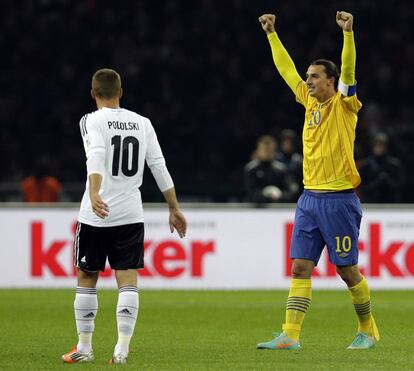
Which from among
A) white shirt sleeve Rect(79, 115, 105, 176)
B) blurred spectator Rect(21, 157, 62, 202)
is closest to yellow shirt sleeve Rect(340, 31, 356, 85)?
white shirt sleeve Rect(79, 115, 105, 176)

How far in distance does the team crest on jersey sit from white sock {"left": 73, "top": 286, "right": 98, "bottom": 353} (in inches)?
80.3

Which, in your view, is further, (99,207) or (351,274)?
(351,274)

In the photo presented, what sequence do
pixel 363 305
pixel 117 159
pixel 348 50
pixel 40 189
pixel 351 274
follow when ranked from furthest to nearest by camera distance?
pixel 40 189, pixel 363 305, pixel 351 274, pixel 348 50, pixel 117 159

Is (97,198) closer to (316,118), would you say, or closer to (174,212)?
(174,212)

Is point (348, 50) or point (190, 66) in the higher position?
point (190, 66)

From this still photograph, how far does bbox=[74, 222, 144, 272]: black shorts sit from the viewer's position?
25.6 feet

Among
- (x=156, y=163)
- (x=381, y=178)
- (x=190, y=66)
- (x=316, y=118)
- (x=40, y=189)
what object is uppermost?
(x=190, y=66)

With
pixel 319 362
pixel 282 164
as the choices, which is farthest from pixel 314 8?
pixel 319 362

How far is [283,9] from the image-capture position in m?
24.2

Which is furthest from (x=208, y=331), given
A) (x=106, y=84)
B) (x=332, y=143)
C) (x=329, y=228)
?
(x=106, y=84)

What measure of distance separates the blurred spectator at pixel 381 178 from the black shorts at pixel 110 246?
33.0 ft

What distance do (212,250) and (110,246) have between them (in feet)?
25.8

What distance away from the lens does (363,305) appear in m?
8.73

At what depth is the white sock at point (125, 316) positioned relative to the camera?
7.68 metres
